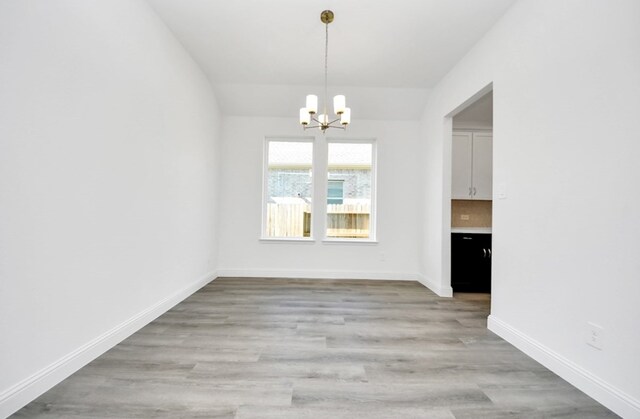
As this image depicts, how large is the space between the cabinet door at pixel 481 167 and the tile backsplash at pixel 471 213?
34 cm

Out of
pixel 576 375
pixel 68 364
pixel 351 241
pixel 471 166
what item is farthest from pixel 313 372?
pixel 471 166

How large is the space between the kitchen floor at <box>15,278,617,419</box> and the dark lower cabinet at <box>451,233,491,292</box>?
99 centimetres

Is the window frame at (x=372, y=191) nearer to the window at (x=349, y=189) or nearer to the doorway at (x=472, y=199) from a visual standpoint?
the window at (x=349, y=189)

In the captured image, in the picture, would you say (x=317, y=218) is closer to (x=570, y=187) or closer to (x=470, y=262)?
(x=470, y=262)

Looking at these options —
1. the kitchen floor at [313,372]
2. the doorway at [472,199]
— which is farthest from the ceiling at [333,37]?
the kitchen floor at [313,372]

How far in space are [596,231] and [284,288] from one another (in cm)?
327

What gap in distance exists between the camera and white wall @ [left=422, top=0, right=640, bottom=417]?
1573mm

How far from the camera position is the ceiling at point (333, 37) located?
2623 millimetres

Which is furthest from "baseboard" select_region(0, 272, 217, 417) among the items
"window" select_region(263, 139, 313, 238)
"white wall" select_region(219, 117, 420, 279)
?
"window" select_region(263, 139, 313, 238)

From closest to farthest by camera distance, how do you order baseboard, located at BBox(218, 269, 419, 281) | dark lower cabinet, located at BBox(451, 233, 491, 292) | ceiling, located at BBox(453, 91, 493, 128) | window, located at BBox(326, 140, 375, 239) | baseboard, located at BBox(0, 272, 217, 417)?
baseboard, located at BBox(0, 272, 217, 417), ceiling, located at BBox(453, 91, 493, 128), dark lower cabinet, located at BBox(451, 233, 491, 292), baseboard, located at BBox(218, 269, 419, 281), window, located at BBox(326, 140, 375, 239)

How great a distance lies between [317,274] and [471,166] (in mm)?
2975

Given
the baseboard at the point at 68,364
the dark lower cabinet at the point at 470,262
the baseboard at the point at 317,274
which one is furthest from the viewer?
the baseboard at the point at 317,274

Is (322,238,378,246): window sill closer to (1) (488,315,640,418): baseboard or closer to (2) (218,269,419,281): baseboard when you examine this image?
(2) (218,269,419,281): baseboard

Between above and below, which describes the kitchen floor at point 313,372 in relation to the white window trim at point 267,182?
below
